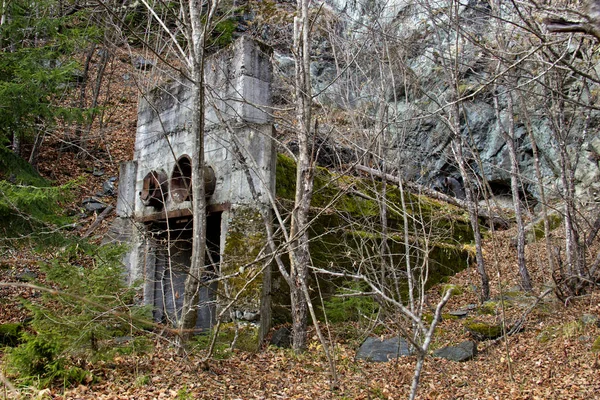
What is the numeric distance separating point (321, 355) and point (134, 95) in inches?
586

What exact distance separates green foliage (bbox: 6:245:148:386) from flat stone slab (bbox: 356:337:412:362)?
128 inches

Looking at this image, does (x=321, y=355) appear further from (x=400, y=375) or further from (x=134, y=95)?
(x=134, y=95)

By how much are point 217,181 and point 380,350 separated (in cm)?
377

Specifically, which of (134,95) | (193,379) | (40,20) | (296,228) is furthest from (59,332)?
(134,95)

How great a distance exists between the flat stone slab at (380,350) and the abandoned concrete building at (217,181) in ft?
5.16

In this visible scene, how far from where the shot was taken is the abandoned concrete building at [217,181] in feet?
24.7

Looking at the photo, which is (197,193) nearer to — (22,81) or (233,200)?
(233,200)

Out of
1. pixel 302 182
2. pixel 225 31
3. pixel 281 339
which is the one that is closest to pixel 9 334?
pixel 281 339

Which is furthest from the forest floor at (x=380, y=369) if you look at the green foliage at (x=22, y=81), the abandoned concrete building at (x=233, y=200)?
the green foliage at (x=22, y=81)

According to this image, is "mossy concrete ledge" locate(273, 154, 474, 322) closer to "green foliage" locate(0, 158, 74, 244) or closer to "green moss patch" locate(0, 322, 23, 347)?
"green foliage" locate(0, 158, 74, 244)

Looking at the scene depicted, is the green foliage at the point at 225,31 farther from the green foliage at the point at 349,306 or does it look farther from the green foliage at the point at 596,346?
the green foliage at the point at 596,346

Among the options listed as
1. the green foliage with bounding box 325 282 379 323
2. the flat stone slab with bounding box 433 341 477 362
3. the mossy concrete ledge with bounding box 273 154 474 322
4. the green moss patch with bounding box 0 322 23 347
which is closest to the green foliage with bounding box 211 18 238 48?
the mossy concrete ledge with bounding box 273 154 474 322

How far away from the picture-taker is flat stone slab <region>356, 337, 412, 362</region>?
737cm

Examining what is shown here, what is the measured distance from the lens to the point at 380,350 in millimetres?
7531
